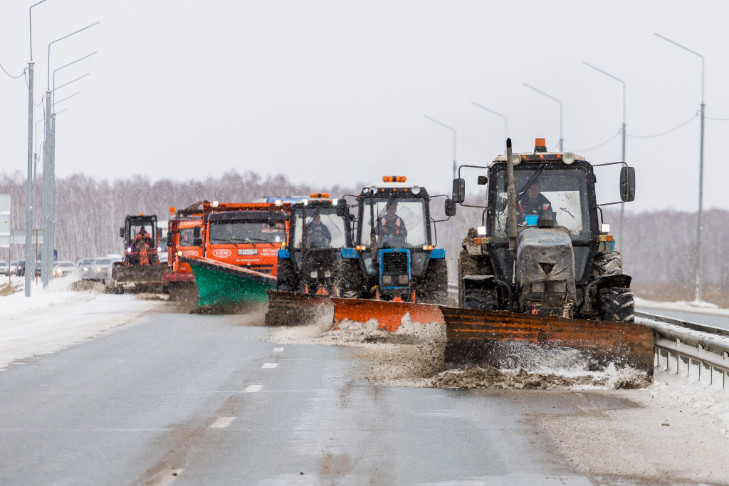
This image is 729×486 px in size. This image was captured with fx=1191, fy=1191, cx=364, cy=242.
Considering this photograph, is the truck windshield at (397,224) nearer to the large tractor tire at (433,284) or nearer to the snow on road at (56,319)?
the large tractor tire at (433,284)

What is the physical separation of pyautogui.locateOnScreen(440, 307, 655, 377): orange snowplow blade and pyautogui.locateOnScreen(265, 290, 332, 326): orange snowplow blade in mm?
7759

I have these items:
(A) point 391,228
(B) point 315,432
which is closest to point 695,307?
(A) point 391,228

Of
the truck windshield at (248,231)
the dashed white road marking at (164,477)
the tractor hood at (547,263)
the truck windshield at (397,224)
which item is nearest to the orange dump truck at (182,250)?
the truck windshield at (248,231)

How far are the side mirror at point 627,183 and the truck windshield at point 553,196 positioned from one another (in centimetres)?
124

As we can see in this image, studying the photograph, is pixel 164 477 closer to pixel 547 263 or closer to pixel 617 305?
pixel 547 263

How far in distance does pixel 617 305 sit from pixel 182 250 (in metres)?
17.4

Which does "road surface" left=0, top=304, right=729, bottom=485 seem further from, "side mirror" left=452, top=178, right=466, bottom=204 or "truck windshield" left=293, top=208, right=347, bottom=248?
"truck windshield" left=293, top=208, right=347, bottom=248

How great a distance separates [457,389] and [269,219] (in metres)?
15.2

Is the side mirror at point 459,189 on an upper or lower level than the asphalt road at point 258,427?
upper

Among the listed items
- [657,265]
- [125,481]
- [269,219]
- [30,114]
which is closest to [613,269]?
[125,481]

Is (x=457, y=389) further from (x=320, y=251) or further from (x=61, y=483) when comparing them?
(x=320, y=251)

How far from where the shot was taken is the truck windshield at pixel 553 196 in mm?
14570

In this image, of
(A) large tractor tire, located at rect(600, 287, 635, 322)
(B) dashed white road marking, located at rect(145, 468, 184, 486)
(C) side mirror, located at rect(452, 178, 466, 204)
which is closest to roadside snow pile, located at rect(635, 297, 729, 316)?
(A) large tractor tire, located at rect(600, 287, 635, 322)

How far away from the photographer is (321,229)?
2327 centimetres
